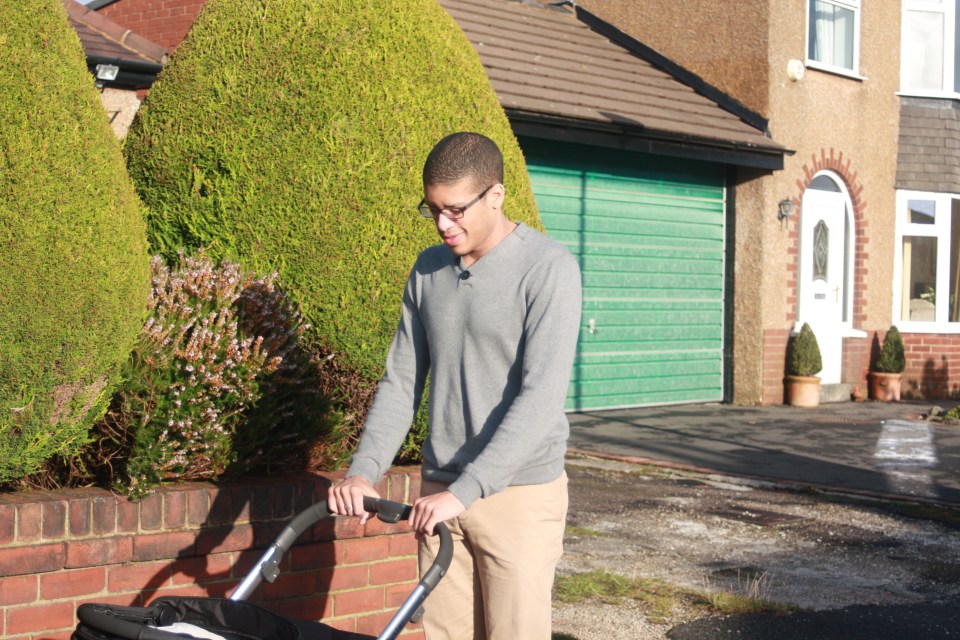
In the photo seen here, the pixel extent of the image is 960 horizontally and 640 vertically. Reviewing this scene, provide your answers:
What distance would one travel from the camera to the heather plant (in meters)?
4.32

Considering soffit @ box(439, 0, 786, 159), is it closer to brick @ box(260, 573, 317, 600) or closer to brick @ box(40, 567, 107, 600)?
brick @ box(260, 573, 317, 600)

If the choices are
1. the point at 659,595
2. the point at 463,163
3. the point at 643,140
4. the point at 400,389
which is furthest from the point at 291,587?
the point at 643,140

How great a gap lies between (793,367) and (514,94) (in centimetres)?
526

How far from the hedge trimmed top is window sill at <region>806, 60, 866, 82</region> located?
11.4 m

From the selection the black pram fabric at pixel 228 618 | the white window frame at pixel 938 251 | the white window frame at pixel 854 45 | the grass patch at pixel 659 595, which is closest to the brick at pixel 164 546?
the black pram fabric at pixel 228 618

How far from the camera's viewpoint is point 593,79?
578 inches

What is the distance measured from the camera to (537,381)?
124 inches

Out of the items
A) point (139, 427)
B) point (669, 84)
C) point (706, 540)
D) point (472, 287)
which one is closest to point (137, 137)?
point (139, 427)

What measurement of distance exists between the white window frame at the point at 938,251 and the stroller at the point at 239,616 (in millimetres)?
15541

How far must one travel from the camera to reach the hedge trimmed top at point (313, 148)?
16.4 ft

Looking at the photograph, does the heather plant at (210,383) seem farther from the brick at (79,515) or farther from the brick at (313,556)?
the brick at (313,556)

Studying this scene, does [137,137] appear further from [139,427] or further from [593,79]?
[593,79]

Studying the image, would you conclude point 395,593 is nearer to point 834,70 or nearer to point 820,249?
point 820,249

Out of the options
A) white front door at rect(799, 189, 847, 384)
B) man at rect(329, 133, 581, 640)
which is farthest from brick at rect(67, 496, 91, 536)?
white front door at rect(799, 189, 847, 384)
